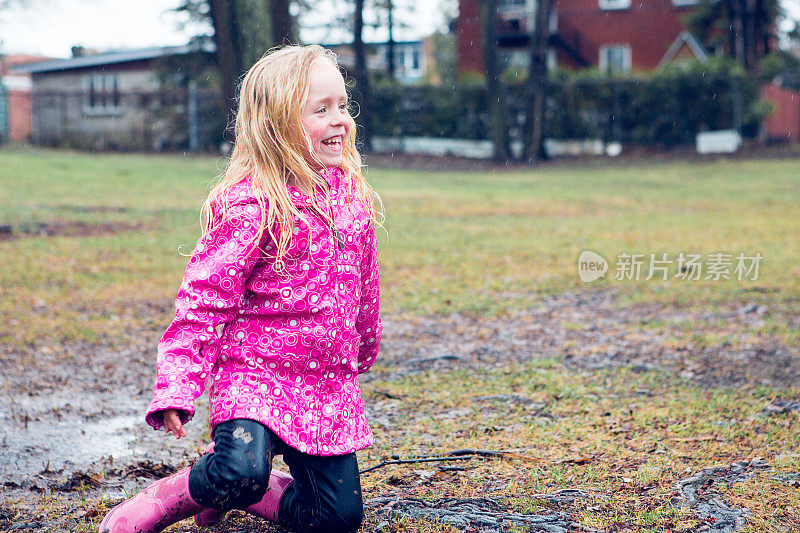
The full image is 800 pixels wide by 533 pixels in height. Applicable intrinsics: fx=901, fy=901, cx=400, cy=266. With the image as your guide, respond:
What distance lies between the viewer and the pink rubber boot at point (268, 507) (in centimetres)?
268

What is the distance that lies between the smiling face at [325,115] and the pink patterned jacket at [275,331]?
0.14 m

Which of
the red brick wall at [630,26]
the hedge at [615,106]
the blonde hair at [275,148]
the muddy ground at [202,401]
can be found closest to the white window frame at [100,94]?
the hedge at [615,106]

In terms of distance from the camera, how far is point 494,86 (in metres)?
24.9

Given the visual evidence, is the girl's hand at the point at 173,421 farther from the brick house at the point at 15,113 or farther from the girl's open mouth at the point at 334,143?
the brick house at the point at 15,113

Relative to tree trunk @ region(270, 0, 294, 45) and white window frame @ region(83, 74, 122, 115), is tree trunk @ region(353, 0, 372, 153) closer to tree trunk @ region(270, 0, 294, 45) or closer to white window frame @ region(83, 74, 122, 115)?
white window frame @ region(83, 74, 122, 115)

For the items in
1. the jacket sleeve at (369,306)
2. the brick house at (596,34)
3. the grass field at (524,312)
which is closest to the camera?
the jacket sleeve at (369,306)

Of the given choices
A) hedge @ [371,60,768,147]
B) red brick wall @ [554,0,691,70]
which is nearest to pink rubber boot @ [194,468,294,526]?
hedge @ [371,60,768,147]

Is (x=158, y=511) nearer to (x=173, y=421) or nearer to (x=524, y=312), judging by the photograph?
(x=173, y=421)

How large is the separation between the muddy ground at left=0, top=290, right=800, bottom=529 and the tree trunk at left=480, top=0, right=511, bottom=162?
18358 mm

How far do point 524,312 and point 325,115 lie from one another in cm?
387

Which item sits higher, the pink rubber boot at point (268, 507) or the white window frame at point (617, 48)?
the white window frame at point (617, 48)

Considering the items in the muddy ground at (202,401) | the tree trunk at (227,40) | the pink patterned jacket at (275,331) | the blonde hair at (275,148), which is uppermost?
the tree trunk at (227,40)

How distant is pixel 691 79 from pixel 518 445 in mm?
23564

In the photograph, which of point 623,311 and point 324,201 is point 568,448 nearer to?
point 324,201
